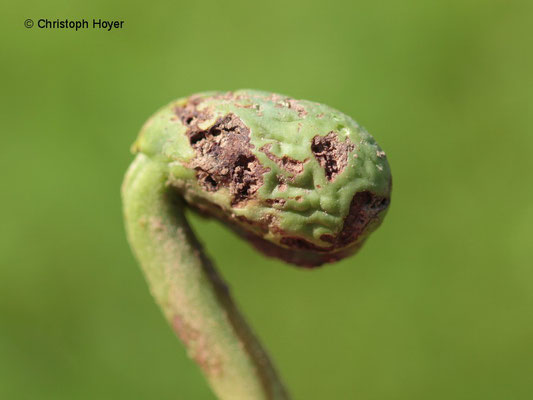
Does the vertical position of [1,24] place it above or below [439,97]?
above

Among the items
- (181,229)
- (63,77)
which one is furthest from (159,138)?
(63,77)

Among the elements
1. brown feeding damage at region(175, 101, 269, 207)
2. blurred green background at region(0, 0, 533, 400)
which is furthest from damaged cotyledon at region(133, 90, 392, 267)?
blurred green background at region(0, 0, 533, 400)

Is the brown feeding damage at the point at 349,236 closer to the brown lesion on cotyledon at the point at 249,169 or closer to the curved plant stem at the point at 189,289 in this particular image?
the brown lesion on cotyledon at the point at 249,169

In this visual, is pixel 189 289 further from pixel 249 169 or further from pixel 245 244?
pixel 245 244

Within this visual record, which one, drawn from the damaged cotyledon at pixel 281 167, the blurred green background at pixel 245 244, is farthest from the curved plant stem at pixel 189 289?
the blurred green background at pixel 245 244

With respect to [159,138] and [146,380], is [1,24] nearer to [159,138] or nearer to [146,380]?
[146,380]

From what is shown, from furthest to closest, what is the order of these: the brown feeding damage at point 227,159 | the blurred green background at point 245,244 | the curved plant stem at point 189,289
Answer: the blurred green background at point 245,244 < the curved plant stem at point 189,289 < the brown feeding damage at point 227,159
